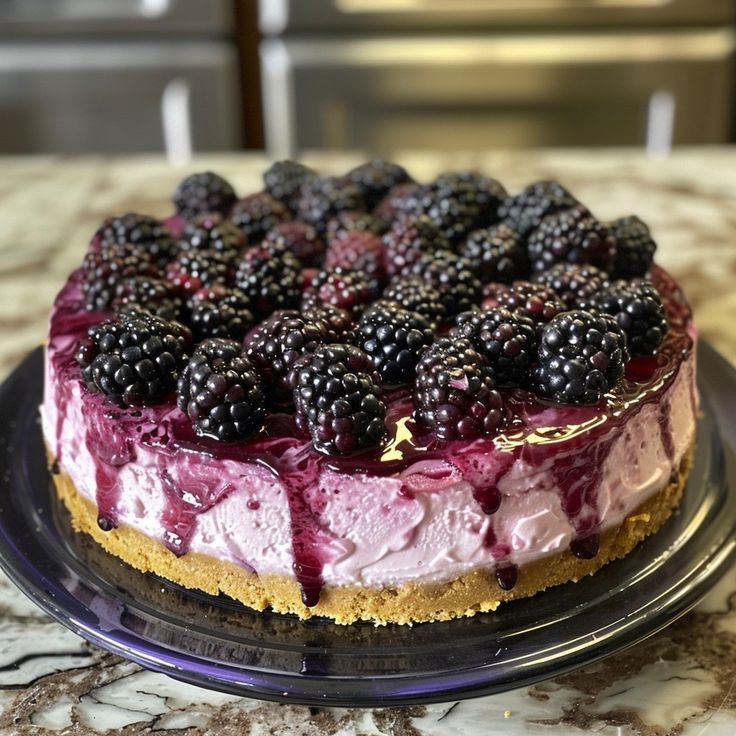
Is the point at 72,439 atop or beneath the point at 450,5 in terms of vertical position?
beneath

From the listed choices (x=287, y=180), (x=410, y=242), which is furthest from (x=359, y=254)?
(x=287, y=180)

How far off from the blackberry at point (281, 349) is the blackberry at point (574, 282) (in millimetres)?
382

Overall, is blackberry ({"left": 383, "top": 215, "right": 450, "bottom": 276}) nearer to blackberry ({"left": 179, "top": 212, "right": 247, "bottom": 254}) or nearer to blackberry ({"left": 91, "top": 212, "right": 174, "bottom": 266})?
blackberry ({"left": 179, "top": 212, "right": 247, "bottom": 254})

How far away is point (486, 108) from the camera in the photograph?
3648 mm

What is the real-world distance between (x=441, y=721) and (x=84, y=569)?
50cm

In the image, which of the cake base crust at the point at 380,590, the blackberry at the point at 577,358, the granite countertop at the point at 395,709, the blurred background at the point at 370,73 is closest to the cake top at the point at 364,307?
the blackberry at the point at 577,358

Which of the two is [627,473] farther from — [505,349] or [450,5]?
[450,5]

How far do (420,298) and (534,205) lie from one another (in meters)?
0.39

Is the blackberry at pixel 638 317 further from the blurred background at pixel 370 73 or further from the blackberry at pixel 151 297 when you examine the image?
the blurred background at pixel 370 73

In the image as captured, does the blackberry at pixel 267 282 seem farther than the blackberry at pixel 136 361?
Yes

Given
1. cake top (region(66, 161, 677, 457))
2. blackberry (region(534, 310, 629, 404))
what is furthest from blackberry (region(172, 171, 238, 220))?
blackberry (region(534, 310, 629, 404))

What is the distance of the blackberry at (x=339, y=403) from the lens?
1.16 meters

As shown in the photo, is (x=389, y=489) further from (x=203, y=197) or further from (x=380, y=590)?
(x=203, y=197)

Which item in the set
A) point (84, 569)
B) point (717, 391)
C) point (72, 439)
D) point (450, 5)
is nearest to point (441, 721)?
point (84, 569)
